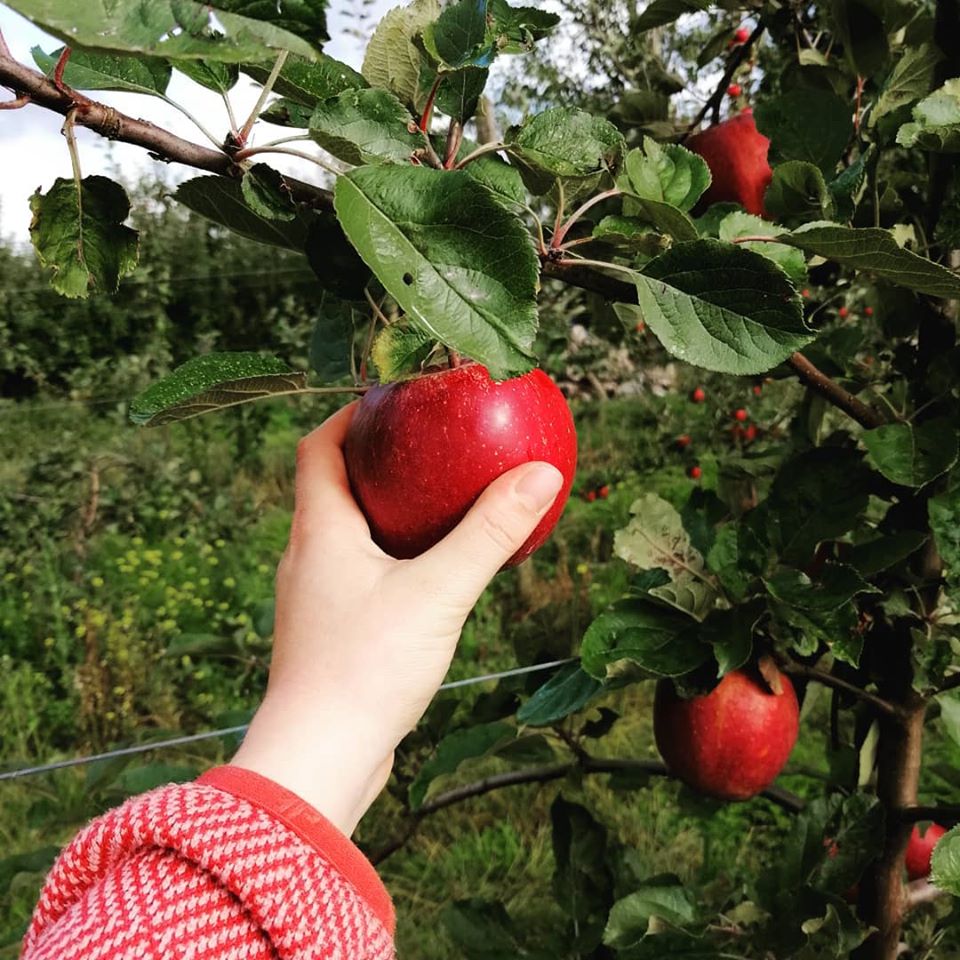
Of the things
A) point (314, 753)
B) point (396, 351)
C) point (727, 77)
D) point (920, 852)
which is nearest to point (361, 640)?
point (314, 753)

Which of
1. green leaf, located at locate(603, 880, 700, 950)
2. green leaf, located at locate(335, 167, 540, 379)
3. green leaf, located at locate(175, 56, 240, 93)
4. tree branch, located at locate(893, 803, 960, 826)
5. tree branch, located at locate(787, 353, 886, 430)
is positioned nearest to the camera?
green leaf, located at locate(335, 167, 540, 379)

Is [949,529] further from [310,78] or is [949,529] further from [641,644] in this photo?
[310,78]

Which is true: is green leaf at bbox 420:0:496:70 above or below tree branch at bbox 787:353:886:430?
above

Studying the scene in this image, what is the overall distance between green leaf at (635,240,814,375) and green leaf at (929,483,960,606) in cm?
34

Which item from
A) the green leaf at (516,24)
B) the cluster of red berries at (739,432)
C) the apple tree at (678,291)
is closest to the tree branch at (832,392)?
the apple tree at (678,291)

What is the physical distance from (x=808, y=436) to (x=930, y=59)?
439mm

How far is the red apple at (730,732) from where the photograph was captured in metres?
0.94

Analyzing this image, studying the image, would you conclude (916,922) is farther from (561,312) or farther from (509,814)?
(561,312)

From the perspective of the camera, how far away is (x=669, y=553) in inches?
35.5

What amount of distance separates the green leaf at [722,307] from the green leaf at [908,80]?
347 mm

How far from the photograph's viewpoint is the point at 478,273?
433 mm

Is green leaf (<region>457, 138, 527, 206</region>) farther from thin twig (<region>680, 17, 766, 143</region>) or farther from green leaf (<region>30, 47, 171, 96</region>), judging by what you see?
thin twig (<region>680, 17, 766, 143</region>)

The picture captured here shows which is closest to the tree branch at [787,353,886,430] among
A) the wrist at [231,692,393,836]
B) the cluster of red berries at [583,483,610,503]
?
the wrist at [231,692,393,836]

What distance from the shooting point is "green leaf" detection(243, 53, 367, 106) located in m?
0.52
